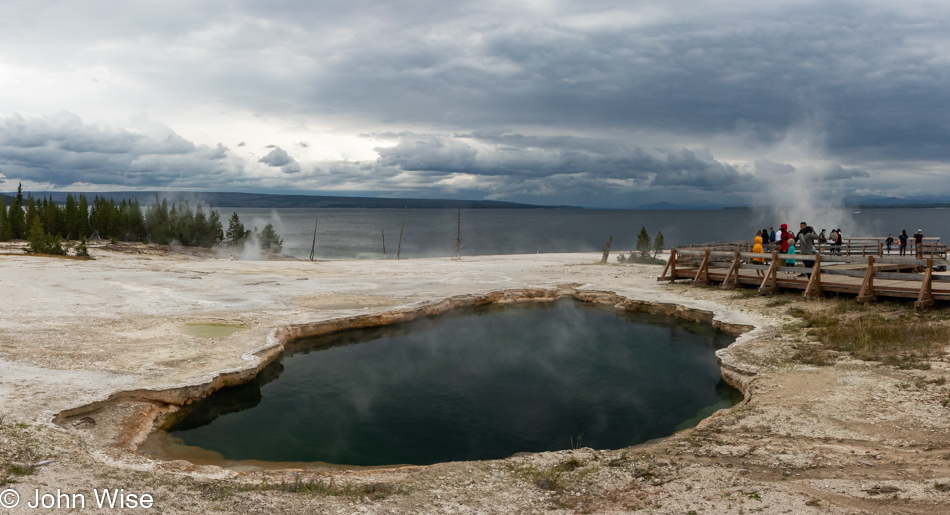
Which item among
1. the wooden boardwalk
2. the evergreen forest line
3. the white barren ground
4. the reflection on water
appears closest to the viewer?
the white barren ground

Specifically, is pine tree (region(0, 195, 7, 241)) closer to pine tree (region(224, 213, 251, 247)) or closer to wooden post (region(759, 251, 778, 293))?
pine tree (region(224, 213, 251, 247))

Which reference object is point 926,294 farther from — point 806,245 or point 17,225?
point 17,225

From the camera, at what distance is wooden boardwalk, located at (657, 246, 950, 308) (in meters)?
17.5

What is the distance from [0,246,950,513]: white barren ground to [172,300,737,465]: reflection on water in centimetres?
120

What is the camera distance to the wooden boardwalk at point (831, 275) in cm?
1745

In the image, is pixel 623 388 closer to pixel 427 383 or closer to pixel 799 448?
pixel 427 383

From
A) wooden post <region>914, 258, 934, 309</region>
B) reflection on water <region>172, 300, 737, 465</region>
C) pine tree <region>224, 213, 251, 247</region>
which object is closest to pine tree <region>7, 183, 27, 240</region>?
pine tree <region>224, 213, 251, 247</region>

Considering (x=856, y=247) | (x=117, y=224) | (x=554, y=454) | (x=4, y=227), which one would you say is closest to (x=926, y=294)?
(x=554, y=454)

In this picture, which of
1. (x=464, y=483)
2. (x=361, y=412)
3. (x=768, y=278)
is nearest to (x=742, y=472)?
(x=464, y=483)

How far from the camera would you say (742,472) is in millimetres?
7379

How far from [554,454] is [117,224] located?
81.6 m

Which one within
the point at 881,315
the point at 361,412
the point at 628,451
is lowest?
the point at 361,412

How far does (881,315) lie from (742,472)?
1251cm

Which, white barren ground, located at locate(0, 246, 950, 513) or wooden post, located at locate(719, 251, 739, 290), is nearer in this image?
white barren ground, located at locate(0, 246, 950, 513)
